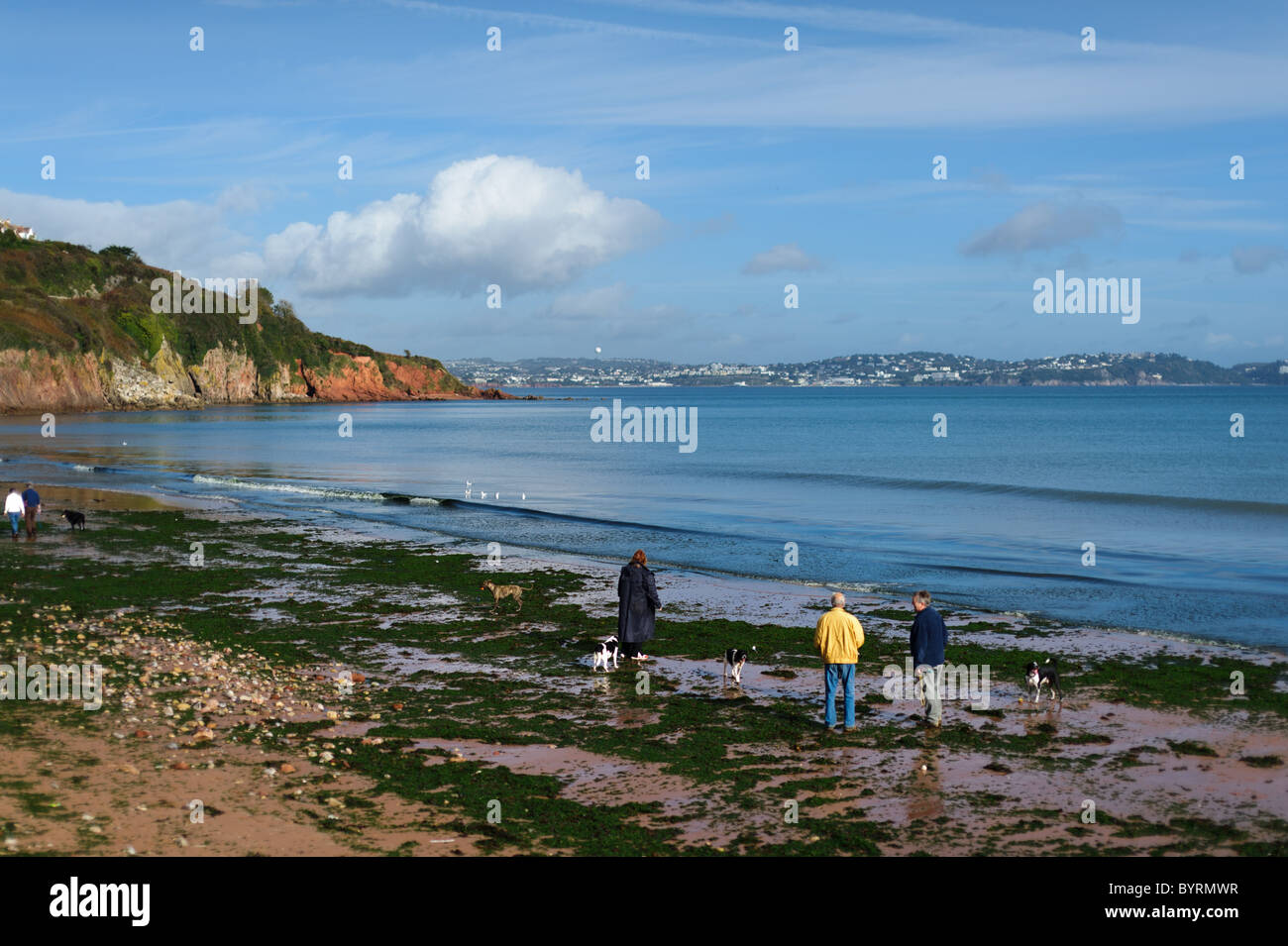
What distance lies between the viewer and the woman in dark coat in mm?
16328

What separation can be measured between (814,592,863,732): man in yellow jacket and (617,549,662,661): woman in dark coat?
3909 millimetres

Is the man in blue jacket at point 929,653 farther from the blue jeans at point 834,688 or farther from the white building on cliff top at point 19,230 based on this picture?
the white building on cliff top at point 19,230

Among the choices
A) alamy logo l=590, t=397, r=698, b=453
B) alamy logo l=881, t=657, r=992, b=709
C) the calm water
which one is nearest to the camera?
alamy logo l=881, t=657, r=992, b=709

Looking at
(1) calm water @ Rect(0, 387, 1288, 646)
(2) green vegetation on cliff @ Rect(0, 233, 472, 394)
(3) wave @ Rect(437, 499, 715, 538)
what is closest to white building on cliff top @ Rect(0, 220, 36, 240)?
(2) green vegetation on cliff @ Rect(0, 233, 472, 394)

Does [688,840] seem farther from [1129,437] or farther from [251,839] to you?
[1129,437]

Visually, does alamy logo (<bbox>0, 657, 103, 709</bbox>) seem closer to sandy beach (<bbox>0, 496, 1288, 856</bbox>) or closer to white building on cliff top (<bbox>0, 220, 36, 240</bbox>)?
sandy beach (<bbox>0, 496, 1288, 856</bbox>)

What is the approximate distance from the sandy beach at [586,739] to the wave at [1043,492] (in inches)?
1064

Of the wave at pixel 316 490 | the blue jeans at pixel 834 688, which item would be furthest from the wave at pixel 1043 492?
the blue jeans at pixel 834 688

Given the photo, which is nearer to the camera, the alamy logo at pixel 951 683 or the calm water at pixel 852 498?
the alamy logo at pixel 951 683

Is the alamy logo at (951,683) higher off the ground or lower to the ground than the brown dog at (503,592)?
lower

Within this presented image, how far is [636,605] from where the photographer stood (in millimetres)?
16484

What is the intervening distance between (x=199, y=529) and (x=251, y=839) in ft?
84.8

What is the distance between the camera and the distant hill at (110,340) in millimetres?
125312
